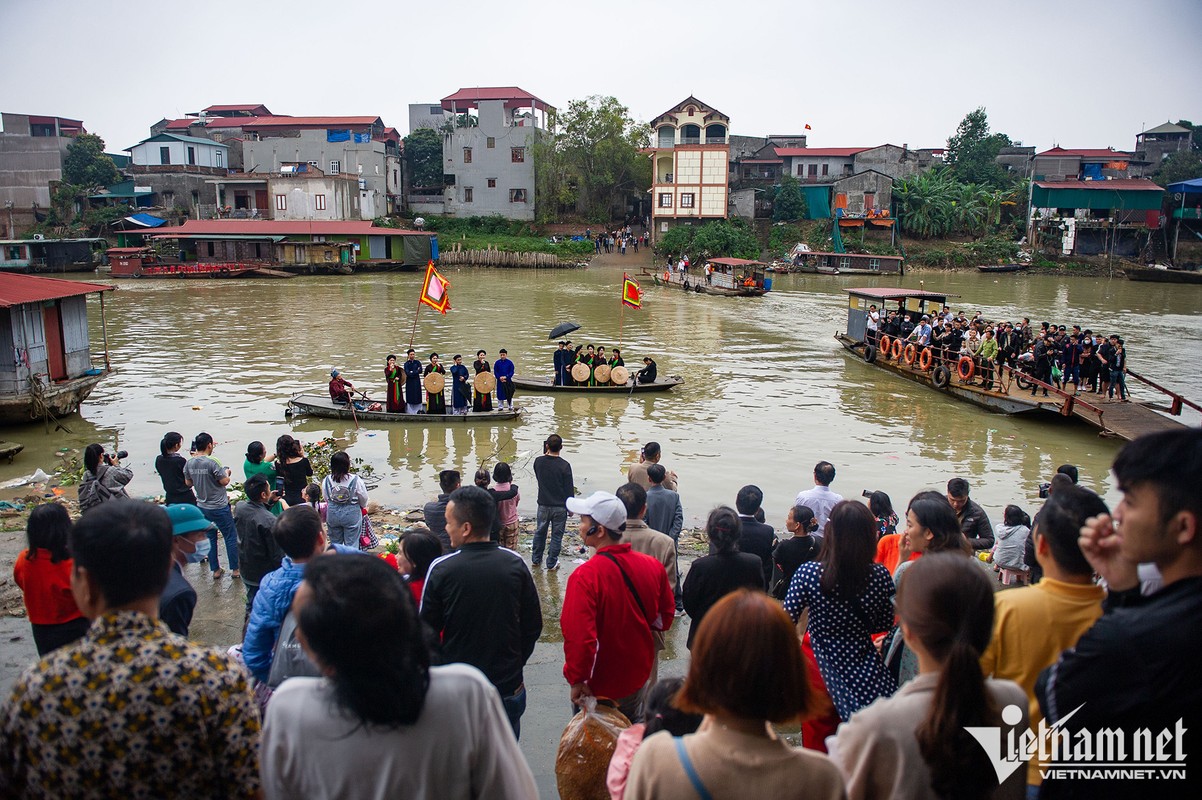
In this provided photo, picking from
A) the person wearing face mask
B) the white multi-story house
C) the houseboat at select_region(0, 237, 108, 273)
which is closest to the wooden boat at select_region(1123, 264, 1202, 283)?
the white multi-story house

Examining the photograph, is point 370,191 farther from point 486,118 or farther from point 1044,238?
point 1044,238

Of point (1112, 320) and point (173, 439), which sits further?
point (1112, 320)

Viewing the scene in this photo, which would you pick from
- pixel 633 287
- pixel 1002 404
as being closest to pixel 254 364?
pixel 633 287

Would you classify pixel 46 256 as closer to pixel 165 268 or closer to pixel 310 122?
pixel 165 268

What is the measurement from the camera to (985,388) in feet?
64.7

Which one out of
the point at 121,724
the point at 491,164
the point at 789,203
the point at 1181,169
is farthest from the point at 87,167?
the point at 1181,169

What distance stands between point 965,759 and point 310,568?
1954 millimetres

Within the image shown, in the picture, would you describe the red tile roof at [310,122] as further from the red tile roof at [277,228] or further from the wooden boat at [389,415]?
the wooden boat at [389,415]

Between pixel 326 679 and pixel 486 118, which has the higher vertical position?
pixel 486 118

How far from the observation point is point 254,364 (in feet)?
81.7

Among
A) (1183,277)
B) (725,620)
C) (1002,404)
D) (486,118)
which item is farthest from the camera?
(486,118)

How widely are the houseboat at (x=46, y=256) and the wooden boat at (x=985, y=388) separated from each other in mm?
46426

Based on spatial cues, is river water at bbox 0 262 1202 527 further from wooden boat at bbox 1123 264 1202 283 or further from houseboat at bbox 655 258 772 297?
wooden boat at bbox 1123 264 1202 283

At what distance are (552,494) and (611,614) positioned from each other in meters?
4.48
